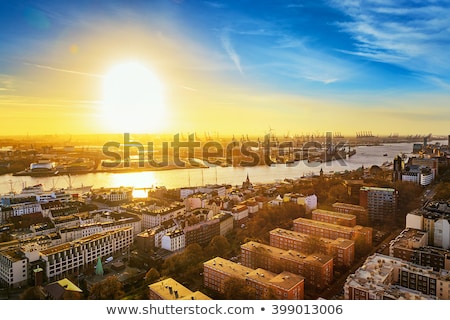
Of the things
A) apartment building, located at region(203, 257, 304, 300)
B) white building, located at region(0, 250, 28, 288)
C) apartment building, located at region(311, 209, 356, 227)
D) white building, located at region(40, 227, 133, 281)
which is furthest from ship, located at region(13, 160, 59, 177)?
apartment building, located at region(311, 209, 356, 227)

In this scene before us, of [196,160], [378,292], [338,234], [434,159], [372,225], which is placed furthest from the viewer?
[196,160]

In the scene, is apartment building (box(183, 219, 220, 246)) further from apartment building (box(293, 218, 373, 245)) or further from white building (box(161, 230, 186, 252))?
apartment building (box(293, 218, 373, 245))

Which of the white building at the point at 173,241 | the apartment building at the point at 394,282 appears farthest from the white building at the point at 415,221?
the white building at the point at 173,241

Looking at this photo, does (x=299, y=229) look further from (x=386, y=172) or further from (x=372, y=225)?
(x=386, y=172)

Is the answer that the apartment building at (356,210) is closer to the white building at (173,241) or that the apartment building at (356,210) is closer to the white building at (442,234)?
the white building at (442,234)

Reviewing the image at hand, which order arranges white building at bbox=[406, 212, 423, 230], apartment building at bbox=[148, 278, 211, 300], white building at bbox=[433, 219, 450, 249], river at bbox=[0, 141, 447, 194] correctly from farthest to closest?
river at bbox=[0, 141, 447, 194], white building at bbox=[406, 212, 423, 230], white building at bbox=[433, 219, 450, 249], apartment building at bbox=[148, 278, 211, 300]

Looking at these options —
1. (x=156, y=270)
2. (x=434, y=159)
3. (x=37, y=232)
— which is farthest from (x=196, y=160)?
(x=156, y=270)

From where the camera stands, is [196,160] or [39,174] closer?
[39,174]
